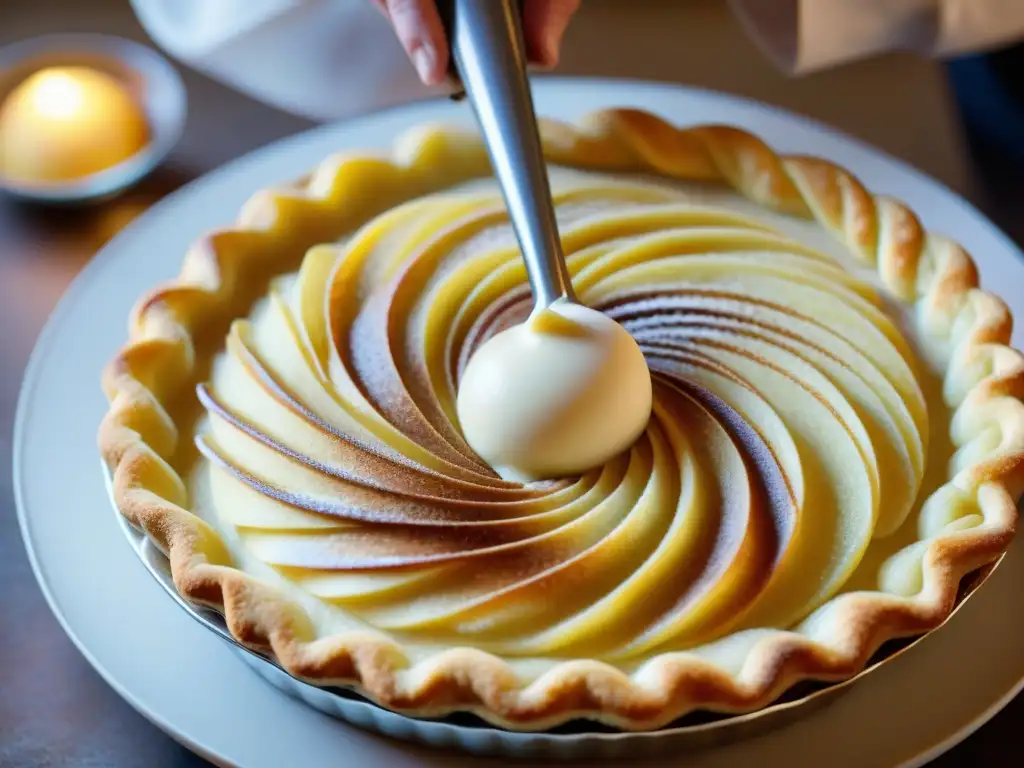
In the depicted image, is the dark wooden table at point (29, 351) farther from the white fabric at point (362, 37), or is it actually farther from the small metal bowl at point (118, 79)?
the white fabric at point (362, 37)

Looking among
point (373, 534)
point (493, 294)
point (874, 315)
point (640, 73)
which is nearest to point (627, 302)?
point (493, 294)

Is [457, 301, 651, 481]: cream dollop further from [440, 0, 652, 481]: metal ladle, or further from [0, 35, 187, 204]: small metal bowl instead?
[0, 35, 187, 204]: small metal bowl

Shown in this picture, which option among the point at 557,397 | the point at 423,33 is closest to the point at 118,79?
the point at 423,33


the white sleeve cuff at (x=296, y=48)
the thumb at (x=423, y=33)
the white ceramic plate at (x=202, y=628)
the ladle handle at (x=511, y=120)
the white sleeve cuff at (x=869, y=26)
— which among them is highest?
the white sleeve cuff at (x=296, y=48)

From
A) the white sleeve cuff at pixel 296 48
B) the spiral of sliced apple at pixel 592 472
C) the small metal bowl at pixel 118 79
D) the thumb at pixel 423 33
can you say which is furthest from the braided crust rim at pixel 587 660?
the small metal bowl at pixel 118 79

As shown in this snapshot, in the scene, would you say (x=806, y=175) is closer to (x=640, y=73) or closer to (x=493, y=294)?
(x=493, y=294)

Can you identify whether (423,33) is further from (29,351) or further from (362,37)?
(29,351)
